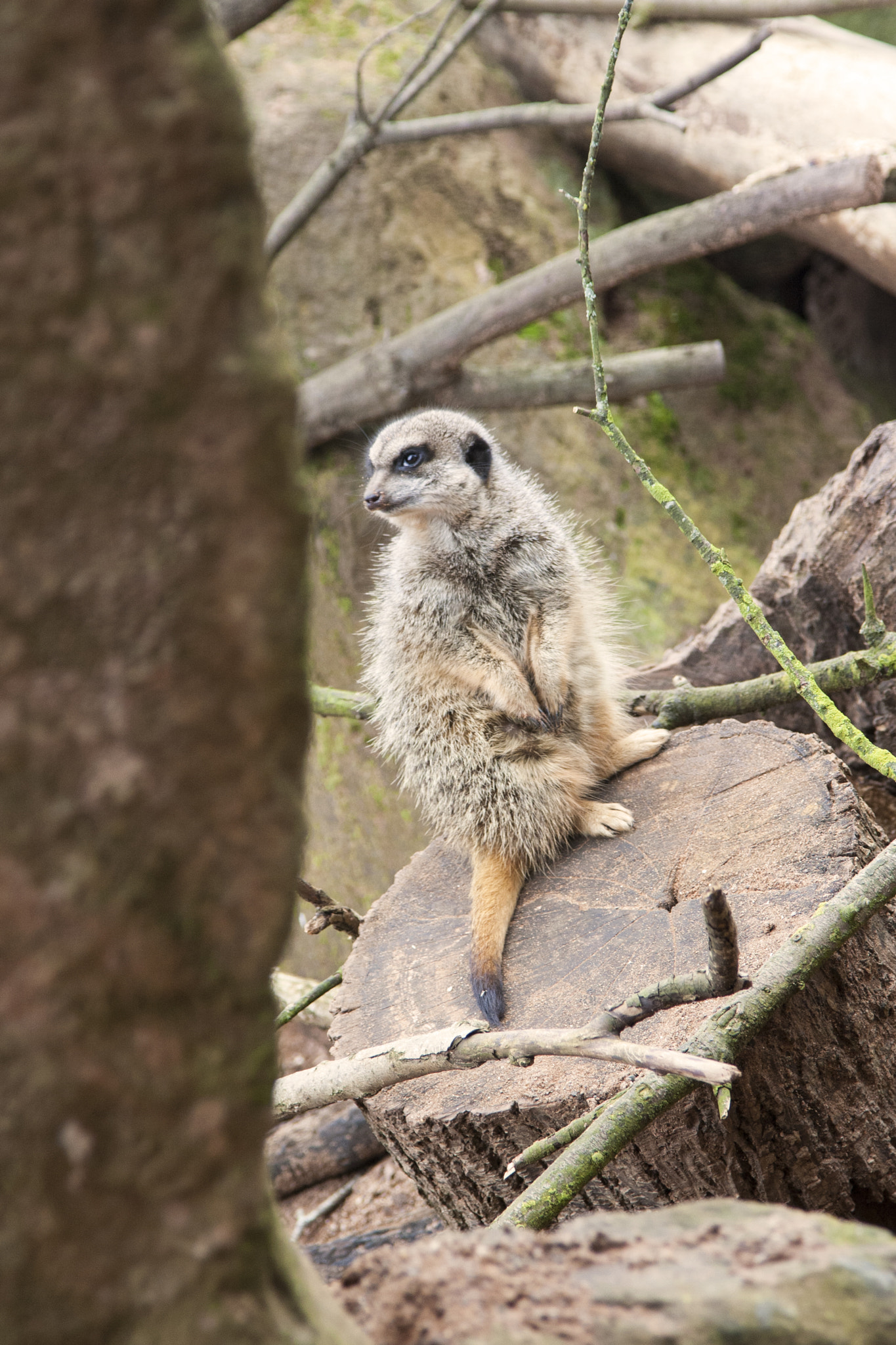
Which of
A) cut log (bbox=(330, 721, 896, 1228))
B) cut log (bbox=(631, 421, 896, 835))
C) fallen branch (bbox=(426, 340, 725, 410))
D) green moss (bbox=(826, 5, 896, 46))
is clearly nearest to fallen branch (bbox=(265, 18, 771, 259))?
fallen branch (bbox=(426, 340, 725, 410))

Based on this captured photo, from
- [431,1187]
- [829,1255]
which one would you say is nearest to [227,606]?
[829,1255]

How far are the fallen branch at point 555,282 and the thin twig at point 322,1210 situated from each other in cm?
214

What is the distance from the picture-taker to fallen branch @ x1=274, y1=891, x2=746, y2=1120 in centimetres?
87

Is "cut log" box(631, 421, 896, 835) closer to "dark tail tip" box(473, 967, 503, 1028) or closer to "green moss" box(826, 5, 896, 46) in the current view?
"dark tail tip" box(473, 967, 503, 1028)

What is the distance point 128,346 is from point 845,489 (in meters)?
1.89

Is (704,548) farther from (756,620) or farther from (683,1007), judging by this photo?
(683,1007)

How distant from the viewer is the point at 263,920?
23.6 inches

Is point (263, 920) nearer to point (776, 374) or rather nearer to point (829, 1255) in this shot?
point (829, 1255)

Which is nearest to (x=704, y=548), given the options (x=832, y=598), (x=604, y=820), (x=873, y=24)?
(x=604, y=820)

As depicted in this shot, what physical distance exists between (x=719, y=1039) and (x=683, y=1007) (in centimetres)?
26

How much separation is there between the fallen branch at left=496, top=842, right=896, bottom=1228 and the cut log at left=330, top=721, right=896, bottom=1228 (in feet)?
0.40

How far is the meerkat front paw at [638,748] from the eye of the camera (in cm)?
207

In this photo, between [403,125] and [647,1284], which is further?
[403,125]

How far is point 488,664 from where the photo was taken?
2.05 metres
